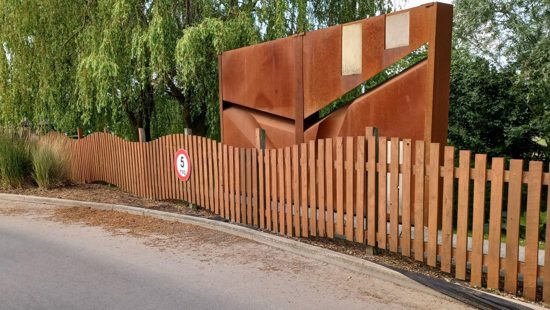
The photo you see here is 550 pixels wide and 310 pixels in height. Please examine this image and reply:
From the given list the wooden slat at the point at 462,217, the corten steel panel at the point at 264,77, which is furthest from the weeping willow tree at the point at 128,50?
the wooden slat at the point at 462,217

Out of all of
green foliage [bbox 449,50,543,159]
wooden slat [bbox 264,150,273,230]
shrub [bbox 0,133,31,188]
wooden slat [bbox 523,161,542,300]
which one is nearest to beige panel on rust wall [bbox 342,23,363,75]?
wooden slat [bbox 264,150,273,230]

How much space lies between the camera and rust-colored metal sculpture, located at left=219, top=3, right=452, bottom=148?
5.24 meters

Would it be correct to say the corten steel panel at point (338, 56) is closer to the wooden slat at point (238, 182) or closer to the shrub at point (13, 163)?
the wooden slat at point (238, 182)

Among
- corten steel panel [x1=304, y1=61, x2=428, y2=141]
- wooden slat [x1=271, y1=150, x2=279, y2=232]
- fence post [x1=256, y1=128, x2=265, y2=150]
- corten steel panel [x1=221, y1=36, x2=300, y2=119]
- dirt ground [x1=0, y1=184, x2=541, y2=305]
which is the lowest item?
dirt ground [x1=0, y1=184, x2=541, y2=305]

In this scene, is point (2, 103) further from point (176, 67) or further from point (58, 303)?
point (58, 303)

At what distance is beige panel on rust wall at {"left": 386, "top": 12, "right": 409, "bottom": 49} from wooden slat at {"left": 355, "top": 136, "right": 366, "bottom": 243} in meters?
1.34

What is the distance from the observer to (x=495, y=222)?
4105 mm

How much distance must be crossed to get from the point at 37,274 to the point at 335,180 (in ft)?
11.6

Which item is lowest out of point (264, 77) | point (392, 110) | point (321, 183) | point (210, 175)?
point (210, 175)

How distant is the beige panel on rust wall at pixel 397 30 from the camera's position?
5.46 m

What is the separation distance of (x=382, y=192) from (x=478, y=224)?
108 cm

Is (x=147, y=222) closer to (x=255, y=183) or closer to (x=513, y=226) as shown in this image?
(x=255, y=183)

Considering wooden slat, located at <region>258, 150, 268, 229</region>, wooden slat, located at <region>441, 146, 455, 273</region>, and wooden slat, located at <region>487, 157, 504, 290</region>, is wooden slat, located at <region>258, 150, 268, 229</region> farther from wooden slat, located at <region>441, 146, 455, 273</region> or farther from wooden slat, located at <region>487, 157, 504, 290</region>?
wooden slat, located at <region>487, 157, 504, 290</region>

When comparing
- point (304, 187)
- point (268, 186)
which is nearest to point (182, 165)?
point (268, 186)
